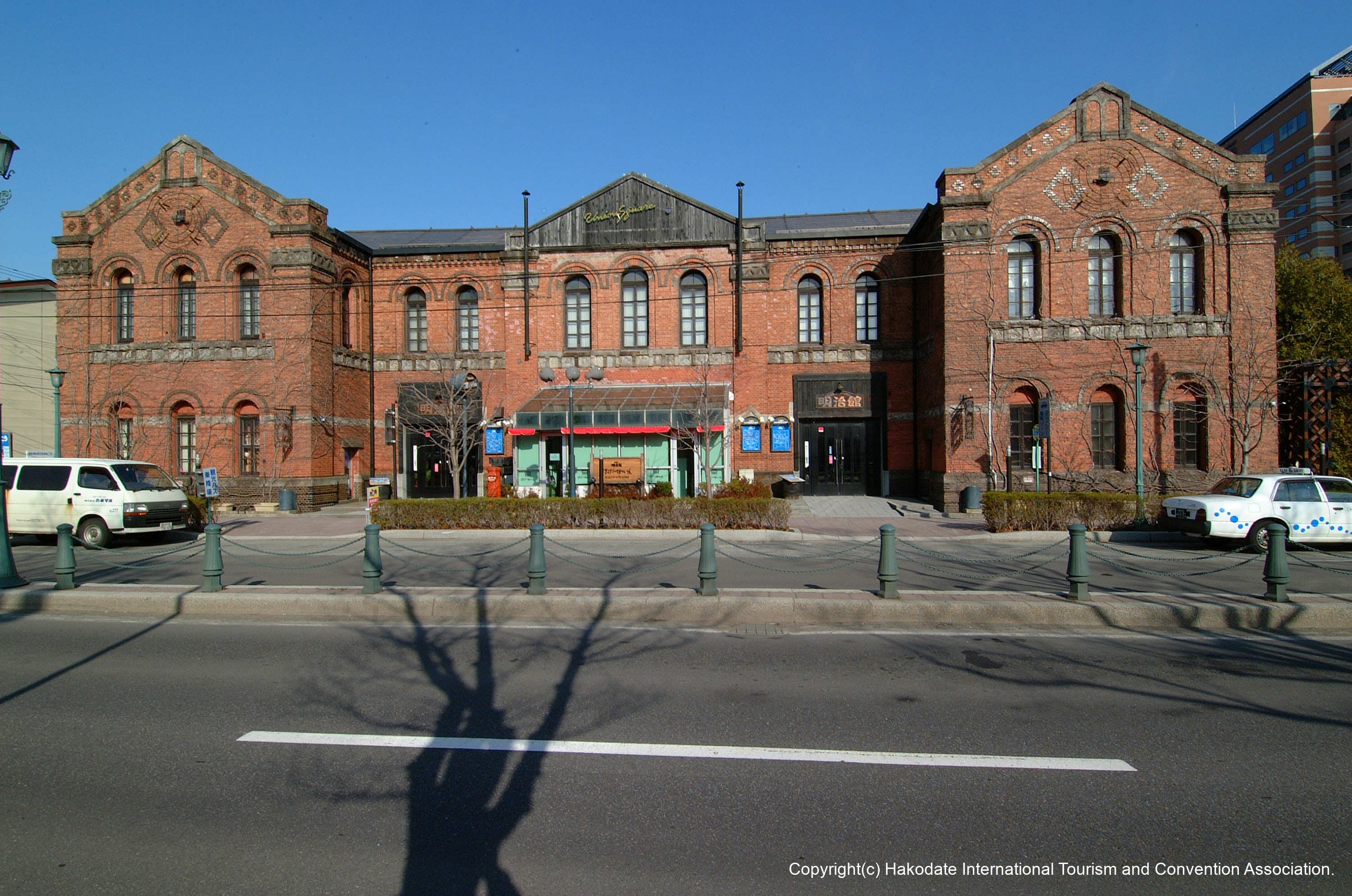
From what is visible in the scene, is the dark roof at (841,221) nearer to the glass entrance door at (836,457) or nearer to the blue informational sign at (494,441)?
the glass entrance door at (836,457)

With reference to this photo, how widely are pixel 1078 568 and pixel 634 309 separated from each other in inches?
794

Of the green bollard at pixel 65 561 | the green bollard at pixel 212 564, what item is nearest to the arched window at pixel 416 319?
the green bollard at pixel 65 561

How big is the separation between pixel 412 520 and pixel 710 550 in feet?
36.4

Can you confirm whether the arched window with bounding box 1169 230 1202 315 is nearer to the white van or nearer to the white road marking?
the white road marking

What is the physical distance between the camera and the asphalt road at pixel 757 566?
10773 mm

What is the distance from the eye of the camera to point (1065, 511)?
16.9m

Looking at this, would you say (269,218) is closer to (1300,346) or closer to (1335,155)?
(1300,346)

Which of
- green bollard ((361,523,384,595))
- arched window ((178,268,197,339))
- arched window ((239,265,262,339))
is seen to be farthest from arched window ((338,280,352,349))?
green bollard ((361,523,384,595))

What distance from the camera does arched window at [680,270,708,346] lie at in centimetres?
2645

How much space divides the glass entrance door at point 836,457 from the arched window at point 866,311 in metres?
3.16

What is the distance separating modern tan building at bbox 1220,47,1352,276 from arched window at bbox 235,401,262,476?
73.6m

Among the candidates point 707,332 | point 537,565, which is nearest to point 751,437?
point 707,332

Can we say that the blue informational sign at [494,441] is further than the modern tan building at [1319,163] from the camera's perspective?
No

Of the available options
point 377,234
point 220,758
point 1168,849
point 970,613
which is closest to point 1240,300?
point 970,613
